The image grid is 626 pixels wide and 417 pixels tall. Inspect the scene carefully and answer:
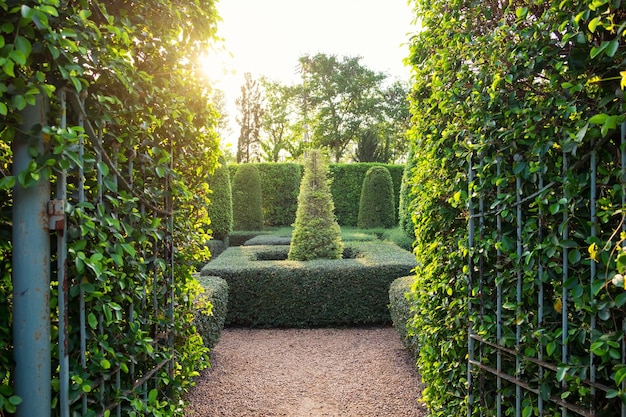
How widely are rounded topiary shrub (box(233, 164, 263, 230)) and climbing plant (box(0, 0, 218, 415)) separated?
12.8 meters

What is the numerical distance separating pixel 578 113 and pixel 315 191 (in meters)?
6.54

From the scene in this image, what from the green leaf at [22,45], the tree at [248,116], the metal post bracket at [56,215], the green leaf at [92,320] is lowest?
the green leaf at [92,320]

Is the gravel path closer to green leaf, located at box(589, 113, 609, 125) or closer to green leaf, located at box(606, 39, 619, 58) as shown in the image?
green leaf, located at box(589, 113, 609, 125)

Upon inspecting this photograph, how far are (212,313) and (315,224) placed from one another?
10.9 ft

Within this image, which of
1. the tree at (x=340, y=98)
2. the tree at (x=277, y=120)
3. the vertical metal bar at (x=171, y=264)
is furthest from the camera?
the tree at (x=277, y=120)

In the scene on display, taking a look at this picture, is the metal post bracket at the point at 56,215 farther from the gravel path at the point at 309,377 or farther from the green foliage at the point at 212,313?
the green foliage at the point at 212,313

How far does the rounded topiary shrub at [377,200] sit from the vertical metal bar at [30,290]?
1472cm

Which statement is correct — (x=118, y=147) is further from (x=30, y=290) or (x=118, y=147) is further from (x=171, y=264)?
(x=171, y=264)

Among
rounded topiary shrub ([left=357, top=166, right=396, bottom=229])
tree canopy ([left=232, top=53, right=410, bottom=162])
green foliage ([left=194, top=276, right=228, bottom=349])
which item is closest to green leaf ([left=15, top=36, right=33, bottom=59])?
green foliage ([left=194, top=276, right=228, bottom=349])

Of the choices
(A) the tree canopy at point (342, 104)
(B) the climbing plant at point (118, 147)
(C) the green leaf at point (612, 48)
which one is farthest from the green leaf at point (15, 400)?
(A) the tree canopy at point (342, 104)

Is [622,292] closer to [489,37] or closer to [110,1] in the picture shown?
[489,37]

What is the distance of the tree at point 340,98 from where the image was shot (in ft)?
101

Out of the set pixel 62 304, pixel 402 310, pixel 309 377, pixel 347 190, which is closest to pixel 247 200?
pixel 347 190

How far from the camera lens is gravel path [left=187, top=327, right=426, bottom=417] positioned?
4039mm
